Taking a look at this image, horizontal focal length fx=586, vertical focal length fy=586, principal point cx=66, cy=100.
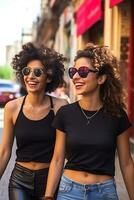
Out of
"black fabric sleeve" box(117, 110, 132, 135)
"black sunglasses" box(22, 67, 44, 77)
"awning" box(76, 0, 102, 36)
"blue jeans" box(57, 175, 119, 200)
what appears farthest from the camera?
"awning" box(76, 0, 102, 36)

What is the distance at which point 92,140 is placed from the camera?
3740 millimetres

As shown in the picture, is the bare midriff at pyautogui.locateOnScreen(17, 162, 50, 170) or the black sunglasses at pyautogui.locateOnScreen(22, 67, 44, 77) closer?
the bare midriff at pyautogui.locateOnScreen(17, 162, 50, 170)

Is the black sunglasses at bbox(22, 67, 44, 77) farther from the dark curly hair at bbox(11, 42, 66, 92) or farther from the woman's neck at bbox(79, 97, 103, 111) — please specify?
the woman's neck at bbox(79, 97, 103, 111)

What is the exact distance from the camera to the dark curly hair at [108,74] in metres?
3.90

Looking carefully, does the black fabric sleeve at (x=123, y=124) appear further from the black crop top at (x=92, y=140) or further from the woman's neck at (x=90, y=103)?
the woman's neck at (x=90, y=103)

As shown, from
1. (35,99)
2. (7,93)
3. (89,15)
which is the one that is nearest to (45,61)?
(35,99)

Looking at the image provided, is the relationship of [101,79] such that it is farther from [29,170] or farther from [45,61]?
[29,170]

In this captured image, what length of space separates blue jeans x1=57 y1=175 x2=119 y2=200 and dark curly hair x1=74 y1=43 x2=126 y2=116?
0.50m

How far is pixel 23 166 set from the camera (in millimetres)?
4453

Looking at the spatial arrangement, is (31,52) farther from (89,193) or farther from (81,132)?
(89,193)

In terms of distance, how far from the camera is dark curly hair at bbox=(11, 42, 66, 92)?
4703 mm

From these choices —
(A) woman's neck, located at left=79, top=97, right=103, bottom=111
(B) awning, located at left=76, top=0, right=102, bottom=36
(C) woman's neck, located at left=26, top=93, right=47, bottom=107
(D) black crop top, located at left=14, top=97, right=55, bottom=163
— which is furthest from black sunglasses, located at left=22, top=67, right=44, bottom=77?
(B) awning, located at left=76, top=0, right=102, bottom=36

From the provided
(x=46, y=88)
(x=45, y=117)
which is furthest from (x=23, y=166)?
(x=46, y=88)

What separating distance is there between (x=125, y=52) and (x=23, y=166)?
10614 mm
